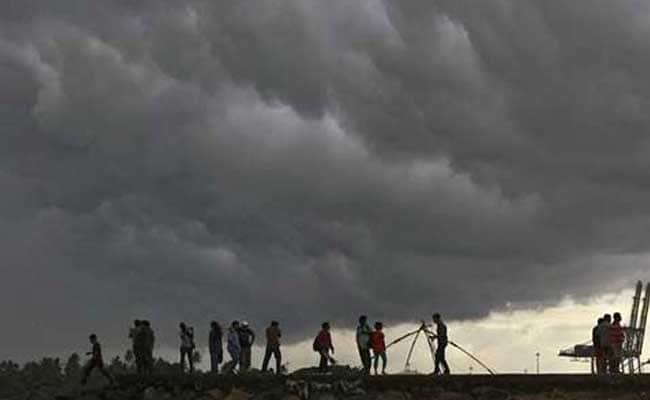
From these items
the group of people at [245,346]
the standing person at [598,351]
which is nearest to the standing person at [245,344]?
the group of people at [245,346]

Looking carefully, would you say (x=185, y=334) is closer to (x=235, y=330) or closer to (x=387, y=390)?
(x=235, y=330)

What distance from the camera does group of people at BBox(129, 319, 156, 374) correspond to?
42156 mm

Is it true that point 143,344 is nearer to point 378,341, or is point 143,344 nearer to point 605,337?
point 378,341

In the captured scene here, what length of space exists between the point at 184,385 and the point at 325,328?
5226 millimetres

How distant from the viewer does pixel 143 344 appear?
139 feet

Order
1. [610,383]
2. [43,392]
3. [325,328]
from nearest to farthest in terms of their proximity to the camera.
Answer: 1. [610,383]
2. [325,328]
3. [43,392]

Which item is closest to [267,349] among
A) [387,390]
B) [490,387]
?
[387,390]

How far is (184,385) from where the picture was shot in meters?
41.8

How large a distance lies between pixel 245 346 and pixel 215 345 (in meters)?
1.12

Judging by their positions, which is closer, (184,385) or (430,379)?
(430,379)

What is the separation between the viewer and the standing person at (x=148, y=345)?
138 ft

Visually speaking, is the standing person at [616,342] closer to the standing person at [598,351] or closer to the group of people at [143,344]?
the standing person at [598,351]

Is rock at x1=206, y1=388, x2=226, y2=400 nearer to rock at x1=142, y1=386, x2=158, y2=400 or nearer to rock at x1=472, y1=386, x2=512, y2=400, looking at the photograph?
rock at x1=142, y1=386, x2=158, y2=400

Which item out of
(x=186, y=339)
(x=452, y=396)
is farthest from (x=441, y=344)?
(x=186, y=339)
